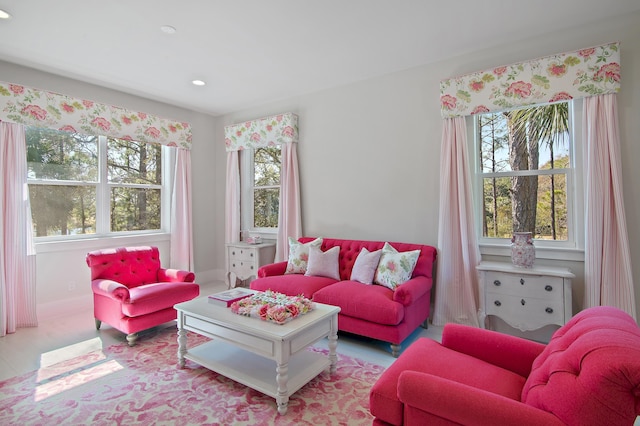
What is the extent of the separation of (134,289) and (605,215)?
429 cm

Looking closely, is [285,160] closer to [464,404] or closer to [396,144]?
[396,144]

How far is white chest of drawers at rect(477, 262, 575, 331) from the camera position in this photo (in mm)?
2717

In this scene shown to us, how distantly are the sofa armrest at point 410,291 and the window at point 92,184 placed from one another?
3841 mm

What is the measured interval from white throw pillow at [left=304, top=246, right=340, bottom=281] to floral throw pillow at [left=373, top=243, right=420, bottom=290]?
0.53m

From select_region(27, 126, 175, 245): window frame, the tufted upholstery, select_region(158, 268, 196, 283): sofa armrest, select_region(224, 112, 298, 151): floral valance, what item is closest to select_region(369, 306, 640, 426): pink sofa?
the tufted upholstery

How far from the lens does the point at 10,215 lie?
3467 mm

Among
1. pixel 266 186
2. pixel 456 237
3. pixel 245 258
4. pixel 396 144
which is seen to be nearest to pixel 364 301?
pixel 456 237

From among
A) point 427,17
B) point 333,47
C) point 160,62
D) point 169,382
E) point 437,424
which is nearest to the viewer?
point 437,424

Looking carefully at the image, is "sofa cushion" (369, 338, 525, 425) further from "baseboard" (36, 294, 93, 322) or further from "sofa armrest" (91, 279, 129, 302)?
"baseboard" (36, 294, 93, 322)

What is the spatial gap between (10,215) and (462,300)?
15.4 ft

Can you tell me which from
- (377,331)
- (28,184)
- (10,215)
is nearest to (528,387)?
(377,331)

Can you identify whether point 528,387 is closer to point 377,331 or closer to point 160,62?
point 377,331

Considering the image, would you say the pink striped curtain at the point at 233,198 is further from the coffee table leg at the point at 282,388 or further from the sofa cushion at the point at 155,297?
the coffee table leg at the point at 282,388

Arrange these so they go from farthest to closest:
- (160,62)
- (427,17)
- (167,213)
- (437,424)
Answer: (167,213), (160,62), (427,17), (437,424)
